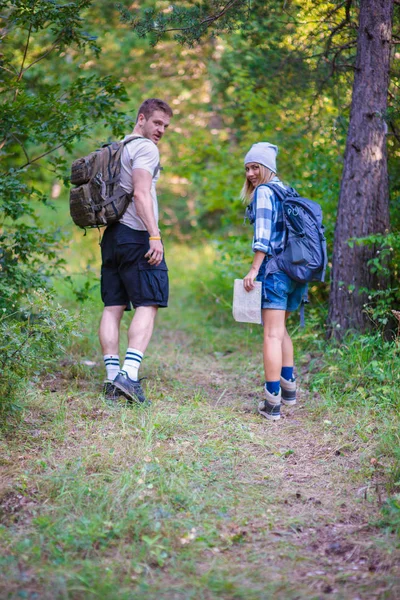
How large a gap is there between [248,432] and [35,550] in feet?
6.10

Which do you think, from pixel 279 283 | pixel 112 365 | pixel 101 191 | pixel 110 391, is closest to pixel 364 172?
pixel 279 283

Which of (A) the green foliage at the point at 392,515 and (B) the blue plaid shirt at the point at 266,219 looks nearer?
(A) the green foliage at the point at 392,515

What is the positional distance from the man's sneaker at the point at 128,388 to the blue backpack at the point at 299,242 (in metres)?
1.30

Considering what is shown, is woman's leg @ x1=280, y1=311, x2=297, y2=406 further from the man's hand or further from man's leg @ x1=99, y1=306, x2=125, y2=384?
man's leg @ x1=99, y1=306, x2=125, y2=384

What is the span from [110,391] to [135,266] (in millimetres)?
973

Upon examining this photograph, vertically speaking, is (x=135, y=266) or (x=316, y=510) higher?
(x=135, y=266)

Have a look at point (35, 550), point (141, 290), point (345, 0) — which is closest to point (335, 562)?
point (35, 550)

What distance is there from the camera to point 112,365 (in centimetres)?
504

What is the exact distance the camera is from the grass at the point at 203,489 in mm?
2805

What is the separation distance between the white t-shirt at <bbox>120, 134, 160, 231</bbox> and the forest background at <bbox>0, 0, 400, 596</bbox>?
29.6 inches

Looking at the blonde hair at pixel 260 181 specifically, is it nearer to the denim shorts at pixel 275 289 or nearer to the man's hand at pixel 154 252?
the denim shorts at pixel 275 289

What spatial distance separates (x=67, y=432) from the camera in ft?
13.9

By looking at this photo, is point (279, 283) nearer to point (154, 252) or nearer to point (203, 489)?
point (154, 252)

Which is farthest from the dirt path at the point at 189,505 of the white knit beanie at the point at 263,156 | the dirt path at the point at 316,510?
the white knit beanie at the point at 263,156
